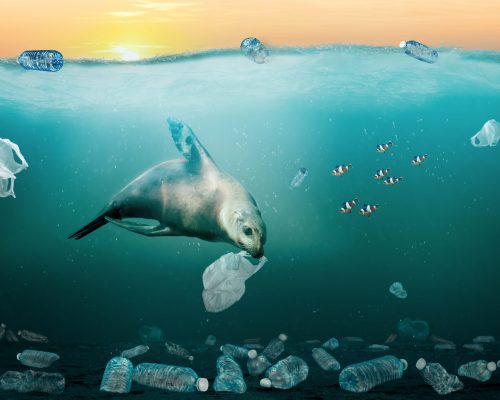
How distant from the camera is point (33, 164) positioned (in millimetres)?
11094

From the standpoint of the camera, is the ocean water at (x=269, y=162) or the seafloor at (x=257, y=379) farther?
the ocean water at (x=269, y=162)

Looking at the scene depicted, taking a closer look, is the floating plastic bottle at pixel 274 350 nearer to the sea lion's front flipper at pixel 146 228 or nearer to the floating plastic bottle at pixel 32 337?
the sea lion's front flipper at pixel 146 228

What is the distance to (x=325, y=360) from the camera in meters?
7.17

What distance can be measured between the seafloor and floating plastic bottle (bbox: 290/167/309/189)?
9.53 ft

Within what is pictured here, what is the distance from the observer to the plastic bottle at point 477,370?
676 centimetres

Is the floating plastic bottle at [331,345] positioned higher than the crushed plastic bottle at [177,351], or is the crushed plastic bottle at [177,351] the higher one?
the crushed plastic bottle at [177,351]

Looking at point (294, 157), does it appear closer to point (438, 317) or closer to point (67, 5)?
point (438, 317)

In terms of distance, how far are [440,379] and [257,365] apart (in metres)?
2.35

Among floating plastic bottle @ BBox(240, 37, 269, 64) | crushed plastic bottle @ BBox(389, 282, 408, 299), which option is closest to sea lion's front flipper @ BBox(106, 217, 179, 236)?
floating plastic bottle @ BBox(240, 37, 269, 64)

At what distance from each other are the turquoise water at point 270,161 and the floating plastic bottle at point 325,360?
260cm

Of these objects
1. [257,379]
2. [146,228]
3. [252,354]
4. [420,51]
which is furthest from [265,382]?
[420,51]

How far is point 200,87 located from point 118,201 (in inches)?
143

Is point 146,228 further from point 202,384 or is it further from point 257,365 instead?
point 257,365

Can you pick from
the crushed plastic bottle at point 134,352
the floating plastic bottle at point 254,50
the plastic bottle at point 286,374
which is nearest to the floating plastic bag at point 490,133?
the floating plastic bottle at point 254,50
